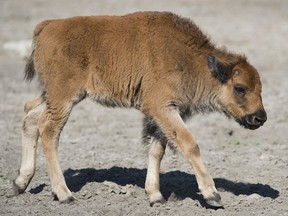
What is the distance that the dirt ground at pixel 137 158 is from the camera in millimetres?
8492

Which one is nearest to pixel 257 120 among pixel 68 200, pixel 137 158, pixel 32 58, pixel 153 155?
pixel 153 155

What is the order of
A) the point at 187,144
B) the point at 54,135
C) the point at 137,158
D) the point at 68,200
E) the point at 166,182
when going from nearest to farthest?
the point at 187,144, the point at 68,200, the point at 54,135, the point at 166,182, the point at 137,158

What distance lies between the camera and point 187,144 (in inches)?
330

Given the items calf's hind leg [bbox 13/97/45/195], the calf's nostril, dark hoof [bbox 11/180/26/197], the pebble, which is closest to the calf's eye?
the calf's nostril

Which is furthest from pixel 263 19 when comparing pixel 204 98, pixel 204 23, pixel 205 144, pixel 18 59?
pixel 204 98

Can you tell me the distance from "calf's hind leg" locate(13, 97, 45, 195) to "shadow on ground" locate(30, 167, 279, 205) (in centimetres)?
31

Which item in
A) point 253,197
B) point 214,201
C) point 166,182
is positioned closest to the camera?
point 214,201

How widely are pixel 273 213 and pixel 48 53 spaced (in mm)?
3454

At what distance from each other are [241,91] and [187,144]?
103cm

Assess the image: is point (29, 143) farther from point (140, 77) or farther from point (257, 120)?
point (257, 120)

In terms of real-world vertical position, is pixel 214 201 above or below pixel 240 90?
below

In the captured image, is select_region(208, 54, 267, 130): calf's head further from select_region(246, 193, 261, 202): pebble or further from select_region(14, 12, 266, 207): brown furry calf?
select_region(246, 193, 261, 202): pebble

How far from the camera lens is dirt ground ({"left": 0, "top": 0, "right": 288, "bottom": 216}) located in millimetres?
8492

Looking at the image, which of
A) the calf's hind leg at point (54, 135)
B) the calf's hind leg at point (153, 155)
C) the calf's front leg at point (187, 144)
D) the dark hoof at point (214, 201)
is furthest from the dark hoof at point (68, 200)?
the dark hoof at point (214, 201)
